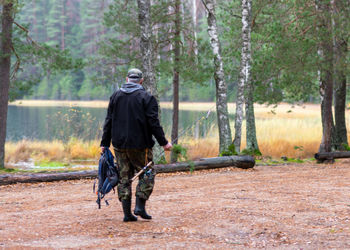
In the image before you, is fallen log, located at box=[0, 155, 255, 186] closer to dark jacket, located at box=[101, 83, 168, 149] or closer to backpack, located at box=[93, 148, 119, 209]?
backpack, located at box=[93, 148, 119, 209]

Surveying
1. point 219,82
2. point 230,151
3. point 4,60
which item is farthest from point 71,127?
point 230,151

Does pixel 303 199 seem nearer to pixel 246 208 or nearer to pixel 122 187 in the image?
pixel 246 208

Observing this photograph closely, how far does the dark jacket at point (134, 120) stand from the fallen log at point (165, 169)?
15.7 feet

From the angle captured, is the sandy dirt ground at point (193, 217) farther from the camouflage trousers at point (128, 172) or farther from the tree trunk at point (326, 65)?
the tree trunk at point (326, 65)

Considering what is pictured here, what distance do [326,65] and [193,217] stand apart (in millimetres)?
8768

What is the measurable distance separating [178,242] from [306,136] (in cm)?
1599

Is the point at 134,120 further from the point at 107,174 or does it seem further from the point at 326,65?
the point at 326,65

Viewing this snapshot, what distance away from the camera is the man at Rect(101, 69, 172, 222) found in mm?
5875

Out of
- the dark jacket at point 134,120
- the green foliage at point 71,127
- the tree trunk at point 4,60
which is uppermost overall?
the tree trunk at point 4,60

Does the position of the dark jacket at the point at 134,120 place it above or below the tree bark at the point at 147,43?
below

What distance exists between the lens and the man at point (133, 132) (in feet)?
19.3

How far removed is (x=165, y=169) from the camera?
11.3 m

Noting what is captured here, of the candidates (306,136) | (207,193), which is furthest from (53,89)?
(207,193)

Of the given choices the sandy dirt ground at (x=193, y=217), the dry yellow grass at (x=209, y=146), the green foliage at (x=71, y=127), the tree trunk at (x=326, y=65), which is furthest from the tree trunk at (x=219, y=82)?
the green foliage at (x=71, y=127)
